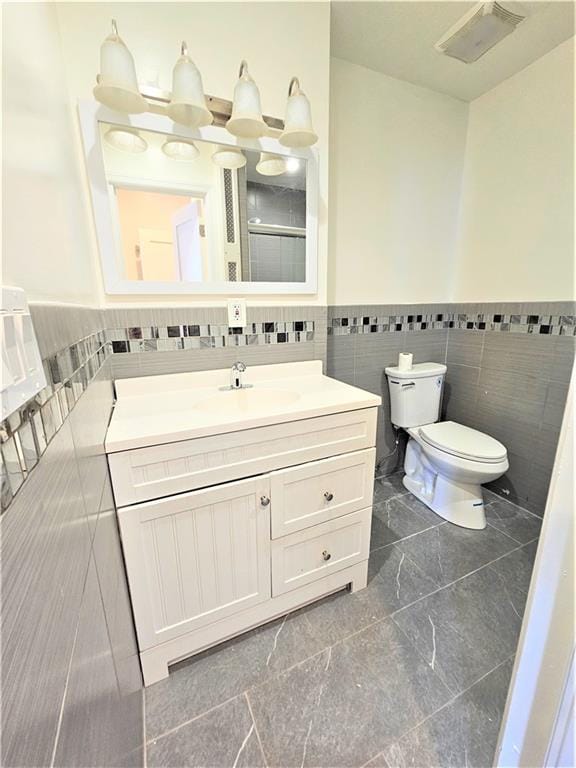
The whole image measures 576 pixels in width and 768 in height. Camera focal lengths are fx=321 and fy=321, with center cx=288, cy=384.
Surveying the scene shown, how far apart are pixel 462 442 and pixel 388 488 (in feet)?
1.98

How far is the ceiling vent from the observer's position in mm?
1281

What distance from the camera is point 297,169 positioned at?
1.36 meters

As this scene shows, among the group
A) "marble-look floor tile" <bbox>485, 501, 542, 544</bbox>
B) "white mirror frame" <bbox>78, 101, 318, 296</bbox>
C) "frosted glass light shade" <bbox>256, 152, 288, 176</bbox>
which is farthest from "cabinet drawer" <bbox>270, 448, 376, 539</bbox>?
"frosted glass light shade" <bbox>256, 152, 288, 176</bbox>

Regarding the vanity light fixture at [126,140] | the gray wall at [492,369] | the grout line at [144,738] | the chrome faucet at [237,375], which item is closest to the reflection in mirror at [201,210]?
the vanity light fixture at [126,140]

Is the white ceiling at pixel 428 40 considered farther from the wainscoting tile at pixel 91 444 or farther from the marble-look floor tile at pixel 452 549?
the marble-look floor tile at pixel 452 549

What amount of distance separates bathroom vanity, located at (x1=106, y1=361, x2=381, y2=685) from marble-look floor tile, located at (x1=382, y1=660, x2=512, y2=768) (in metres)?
0.46

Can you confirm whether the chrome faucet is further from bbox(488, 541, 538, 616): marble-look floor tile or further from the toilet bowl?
bbox(488, 541, 538, 616): marble-look floor tile

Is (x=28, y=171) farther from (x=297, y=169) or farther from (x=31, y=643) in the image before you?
(x=297, y=169)

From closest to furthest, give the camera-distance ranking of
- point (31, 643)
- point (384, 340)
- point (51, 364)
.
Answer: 1. point (31, 643)
2. point (51, 364)
3. point (384, 340)

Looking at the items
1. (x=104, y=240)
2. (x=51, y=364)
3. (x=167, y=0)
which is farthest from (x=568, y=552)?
(x=167, y=0)

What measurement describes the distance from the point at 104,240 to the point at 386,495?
1.98 metres

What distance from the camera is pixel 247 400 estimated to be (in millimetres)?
1326

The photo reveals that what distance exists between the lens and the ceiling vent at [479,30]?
1.28m

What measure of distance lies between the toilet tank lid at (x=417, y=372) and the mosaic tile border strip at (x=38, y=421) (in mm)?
1655
